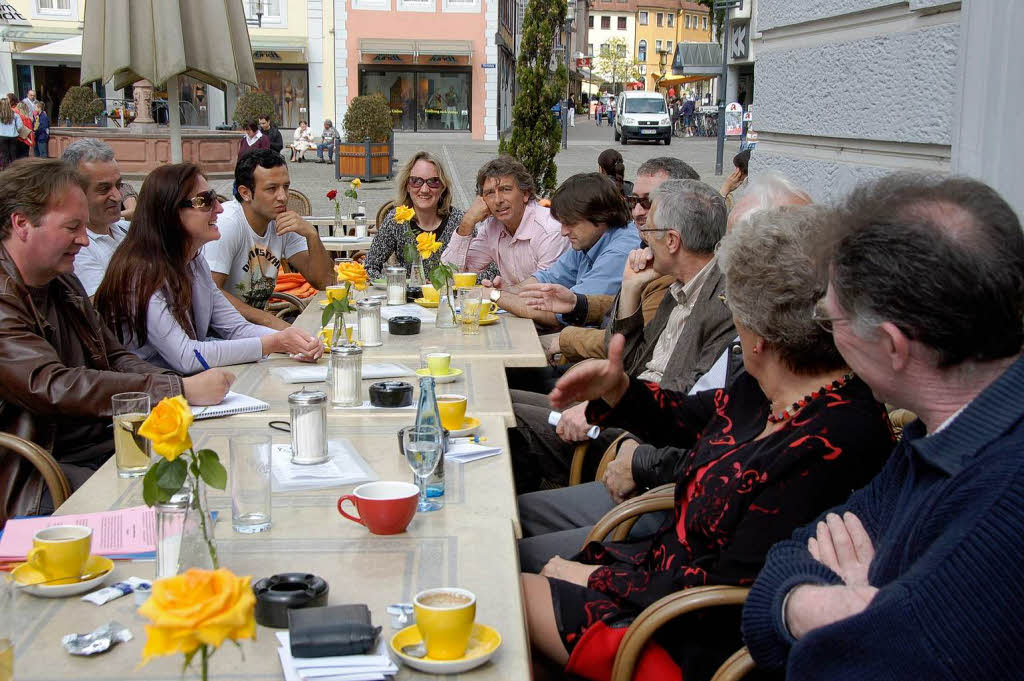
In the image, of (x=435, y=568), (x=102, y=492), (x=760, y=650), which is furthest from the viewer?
(x=102, y=492)

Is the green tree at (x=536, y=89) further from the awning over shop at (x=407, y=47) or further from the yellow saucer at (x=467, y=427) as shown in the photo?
the awning over shop at (x=407, y=47)

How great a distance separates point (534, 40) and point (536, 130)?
90cm

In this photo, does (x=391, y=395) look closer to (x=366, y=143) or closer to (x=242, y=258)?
(x=242, y=258)

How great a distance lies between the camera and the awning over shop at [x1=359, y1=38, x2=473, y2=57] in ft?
117

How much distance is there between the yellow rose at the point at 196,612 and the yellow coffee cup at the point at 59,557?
0.87 m

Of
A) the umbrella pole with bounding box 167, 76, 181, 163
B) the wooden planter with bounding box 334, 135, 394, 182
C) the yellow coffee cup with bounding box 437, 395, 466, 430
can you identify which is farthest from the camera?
the wooden planter with bounding box 334, 135, 394, 182

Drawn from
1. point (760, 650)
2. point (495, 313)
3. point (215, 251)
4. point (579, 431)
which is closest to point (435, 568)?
point (760, 650)

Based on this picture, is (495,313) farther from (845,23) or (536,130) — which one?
(536,130)

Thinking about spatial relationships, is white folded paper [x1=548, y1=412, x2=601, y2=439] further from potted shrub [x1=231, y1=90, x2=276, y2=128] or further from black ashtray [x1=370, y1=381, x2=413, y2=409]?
potted shrub [x1=231, y1=90, x2=276, y2=128]

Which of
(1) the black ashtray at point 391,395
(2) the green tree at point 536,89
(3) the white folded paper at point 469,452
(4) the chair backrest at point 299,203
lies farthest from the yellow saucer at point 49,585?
(2) the green tree at point 536,89

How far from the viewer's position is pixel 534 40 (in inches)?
401

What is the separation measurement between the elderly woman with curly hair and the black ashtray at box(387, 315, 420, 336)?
6.86ft

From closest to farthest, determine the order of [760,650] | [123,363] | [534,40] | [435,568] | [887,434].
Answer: [760,650]
[435,568]
[887,434]
[123,363]
[534,40]

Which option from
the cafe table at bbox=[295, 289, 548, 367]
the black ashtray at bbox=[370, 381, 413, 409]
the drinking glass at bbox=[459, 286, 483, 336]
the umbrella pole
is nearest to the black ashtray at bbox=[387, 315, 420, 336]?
the cafe table at bbox=[295, 289, 548, 367]
